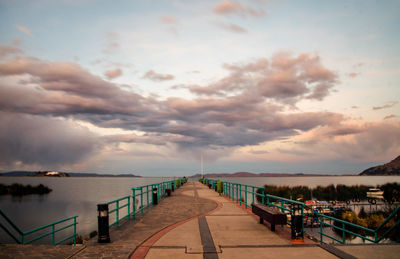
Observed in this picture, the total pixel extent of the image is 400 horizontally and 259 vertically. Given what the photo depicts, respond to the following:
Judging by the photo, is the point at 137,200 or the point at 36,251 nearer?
the point at 36,251

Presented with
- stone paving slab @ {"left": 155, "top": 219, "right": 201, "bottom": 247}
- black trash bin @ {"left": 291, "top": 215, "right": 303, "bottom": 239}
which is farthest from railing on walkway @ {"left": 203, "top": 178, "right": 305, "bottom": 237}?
stone paving slab @ {"left": 155, "top": 219, "right": 201, "bottom": 247}

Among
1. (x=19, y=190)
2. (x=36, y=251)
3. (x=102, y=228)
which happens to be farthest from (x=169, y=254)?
(x=19, y=190)

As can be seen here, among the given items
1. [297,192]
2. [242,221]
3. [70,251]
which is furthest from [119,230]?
[297,192]

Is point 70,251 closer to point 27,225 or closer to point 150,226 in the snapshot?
point 150,226

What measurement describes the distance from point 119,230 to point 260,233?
187 inches

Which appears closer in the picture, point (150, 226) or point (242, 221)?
point (150, 226)

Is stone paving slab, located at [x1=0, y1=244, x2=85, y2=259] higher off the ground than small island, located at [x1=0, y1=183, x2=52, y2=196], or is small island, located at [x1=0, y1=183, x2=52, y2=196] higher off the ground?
stone paving slab, located at [x1=0, y1=244, x2=85, y2=259]

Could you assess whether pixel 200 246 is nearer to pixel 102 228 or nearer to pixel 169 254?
pixel 169 254

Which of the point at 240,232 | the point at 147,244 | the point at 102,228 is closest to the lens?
the point at 147,244

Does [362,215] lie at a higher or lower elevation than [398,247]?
lower

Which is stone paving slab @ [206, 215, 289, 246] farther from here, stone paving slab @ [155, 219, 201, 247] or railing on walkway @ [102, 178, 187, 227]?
railing on walkway @ [102, 178, 187, 227]

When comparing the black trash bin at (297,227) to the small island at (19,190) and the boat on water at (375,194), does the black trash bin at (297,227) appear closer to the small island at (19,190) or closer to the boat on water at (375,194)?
the boat on water at (375,194)

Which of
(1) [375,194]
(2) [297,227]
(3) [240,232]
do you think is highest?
(2) [297,227]

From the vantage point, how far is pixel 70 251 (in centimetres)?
750
